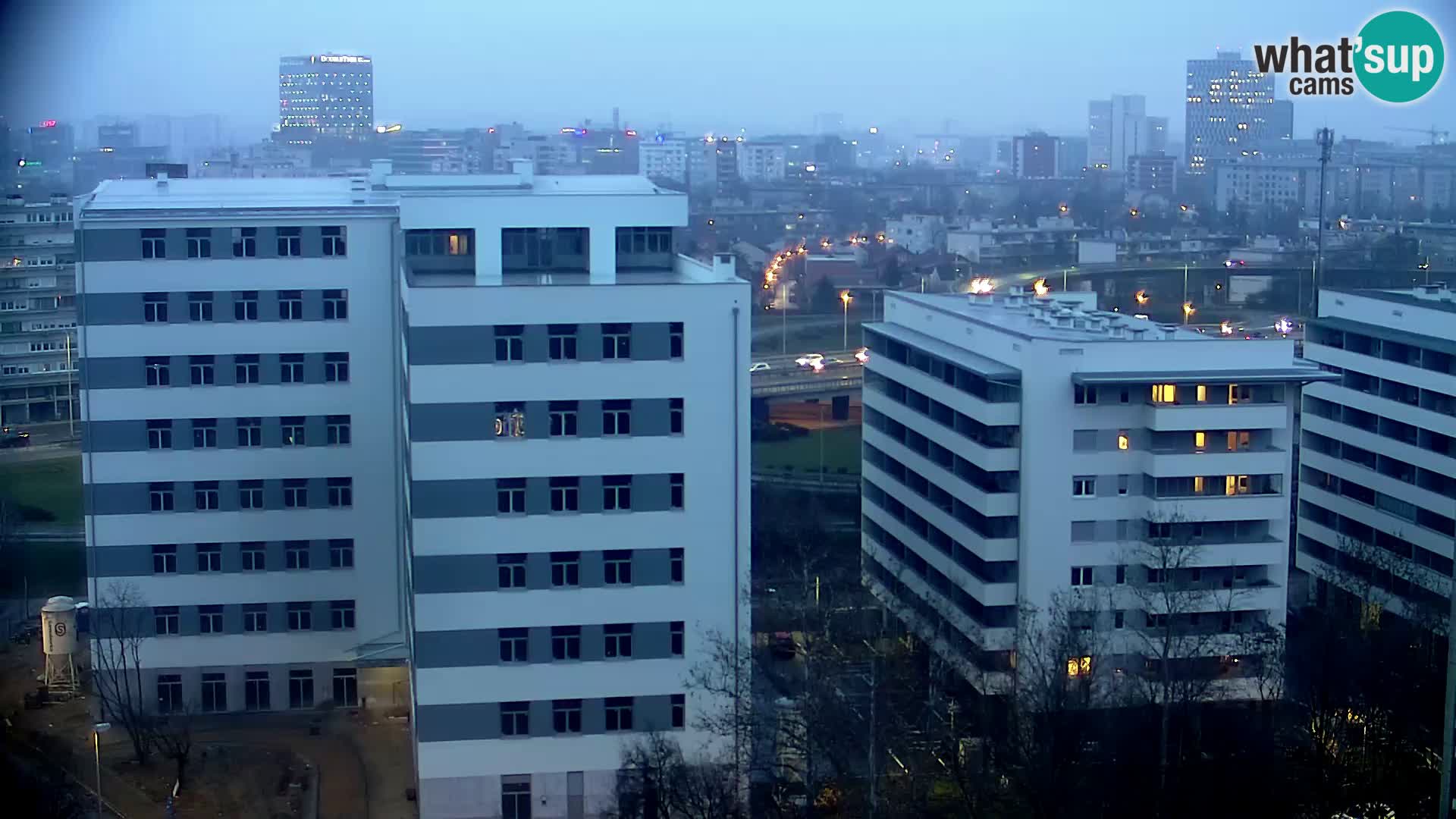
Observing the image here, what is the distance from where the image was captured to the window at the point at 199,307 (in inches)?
253

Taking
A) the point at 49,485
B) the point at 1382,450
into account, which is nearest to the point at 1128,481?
the point at 1382,450

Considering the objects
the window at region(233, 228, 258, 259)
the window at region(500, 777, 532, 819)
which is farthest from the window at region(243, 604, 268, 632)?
the window at region(500, 777, 532, 819)

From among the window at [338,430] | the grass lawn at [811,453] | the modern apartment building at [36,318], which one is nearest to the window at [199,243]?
the window at [338,430]

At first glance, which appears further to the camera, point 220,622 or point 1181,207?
point 1181,207

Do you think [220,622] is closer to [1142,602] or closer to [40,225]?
[1142,602]

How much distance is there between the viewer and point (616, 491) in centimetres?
518

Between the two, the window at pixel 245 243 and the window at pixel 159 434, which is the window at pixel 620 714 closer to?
the window at pixel 159 434

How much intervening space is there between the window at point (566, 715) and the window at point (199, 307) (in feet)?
7.40

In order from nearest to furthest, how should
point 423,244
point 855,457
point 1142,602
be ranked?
point 423,244 → point 1142,602 → point 855,457

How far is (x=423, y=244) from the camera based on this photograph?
19.4 ft

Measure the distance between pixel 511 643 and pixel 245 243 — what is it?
7.17ft

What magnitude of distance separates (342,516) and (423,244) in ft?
4.06

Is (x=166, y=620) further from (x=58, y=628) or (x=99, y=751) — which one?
(x=99, y=751)

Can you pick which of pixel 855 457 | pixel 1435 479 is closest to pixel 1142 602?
pixel 1435 479
